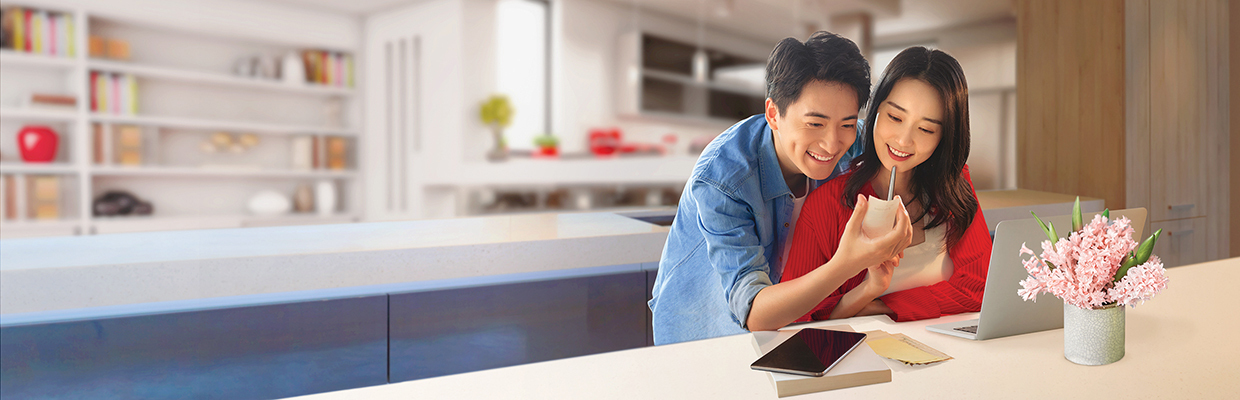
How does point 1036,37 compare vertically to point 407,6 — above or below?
below

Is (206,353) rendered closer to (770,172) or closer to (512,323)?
(512,323)

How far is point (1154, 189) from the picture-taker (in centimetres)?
180

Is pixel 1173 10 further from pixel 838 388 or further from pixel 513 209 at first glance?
pixel 513 209

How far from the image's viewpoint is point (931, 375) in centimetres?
84

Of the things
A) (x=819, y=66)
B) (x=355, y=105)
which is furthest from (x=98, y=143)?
(x=819, y=66)

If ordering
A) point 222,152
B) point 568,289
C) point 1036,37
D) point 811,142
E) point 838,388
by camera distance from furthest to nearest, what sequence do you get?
1. point 222,152
2. point 1036,37
3. point 568,289
4. point 811,142
5. point 838,388

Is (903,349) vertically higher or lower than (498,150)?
lower

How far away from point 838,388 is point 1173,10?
181 centimetres

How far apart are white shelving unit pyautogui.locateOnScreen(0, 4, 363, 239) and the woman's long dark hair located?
4.09 metres

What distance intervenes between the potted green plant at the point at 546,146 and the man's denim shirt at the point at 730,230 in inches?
134

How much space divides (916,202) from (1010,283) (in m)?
0.18

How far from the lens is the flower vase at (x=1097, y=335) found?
0.87 m

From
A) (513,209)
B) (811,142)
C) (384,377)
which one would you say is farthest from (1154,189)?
(513,209)

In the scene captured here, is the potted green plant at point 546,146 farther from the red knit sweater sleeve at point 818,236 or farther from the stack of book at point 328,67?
the red knit sweater sleeve at point 818,236
